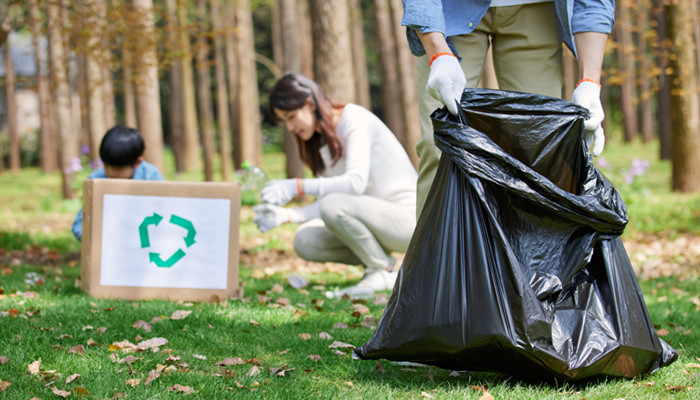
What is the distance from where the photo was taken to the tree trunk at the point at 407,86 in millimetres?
9984

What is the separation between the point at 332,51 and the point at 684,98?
15.0 feet

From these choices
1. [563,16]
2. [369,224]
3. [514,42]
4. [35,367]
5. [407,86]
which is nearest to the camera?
[35,367]

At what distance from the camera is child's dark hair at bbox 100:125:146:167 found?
383cm

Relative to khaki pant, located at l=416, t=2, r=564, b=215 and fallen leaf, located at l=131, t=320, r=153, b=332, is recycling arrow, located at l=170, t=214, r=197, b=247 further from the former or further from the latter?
khaki pant, located at l=416, t=2, r=564, b=215

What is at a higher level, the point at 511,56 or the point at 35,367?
the point at 511,56

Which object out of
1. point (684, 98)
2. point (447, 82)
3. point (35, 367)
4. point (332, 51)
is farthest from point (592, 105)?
point (684, 98)

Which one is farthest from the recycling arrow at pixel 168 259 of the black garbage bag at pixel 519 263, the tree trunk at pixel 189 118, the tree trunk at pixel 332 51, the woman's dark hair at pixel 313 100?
the tree trunk at pixel 189 118

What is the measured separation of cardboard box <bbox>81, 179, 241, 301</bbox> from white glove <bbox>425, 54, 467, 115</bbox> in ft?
5.23

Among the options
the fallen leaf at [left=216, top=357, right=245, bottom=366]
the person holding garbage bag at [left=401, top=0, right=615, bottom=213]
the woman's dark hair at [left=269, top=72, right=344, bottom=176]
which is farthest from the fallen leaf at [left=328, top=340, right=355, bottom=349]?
the woman's dark hair at [left=269, top=72, right=344, bottom=176]

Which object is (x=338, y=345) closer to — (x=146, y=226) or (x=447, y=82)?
(x=447, y=82)

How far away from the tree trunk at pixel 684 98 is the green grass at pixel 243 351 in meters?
4.71

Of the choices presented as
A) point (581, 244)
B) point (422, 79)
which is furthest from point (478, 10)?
point (581, 244)

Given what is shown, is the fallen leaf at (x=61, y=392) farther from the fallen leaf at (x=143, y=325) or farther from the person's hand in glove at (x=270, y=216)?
the person's hand in glove at (x=270, y=216)

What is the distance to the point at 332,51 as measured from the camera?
720 centimetres
